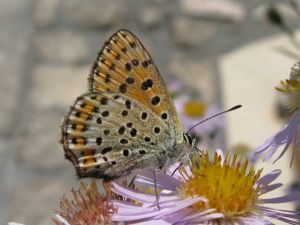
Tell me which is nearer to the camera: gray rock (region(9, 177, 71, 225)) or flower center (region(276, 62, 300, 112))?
flower center (region(276, 62, 300, 112))

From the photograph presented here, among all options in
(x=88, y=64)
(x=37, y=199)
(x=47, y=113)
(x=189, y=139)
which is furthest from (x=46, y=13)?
(x=189, y=139)

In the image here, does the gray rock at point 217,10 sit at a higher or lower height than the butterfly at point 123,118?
higher

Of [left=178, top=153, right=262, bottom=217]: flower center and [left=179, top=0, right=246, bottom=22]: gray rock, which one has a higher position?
[left=179, top=0, right=246, bottom=22]: gray rock

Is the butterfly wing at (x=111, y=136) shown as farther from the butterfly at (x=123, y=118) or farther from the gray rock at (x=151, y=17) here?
the gray rock at (x=151, y=17)

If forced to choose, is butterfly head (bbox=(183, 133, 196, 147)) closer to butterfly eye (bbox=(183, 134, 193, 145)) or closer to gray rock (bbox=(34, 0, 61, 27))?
butterfly eye (bbox=(183, 134, 193, 145))

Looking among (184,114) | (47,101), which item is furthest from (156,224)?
(47,101)

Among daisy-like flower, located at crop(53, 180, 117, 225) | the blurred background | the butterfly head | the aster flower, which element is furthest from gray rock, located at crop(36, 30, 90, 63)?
daisy-like flower, located at crop(53, 180, 117, 225)

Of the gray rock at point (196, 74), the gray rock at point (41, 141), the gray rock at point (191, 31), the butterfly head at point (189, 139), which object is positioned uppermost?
the gray rock at point (191, 31)

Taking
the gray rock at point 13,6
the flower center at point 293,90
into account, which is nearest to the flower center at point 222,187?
the flower center at point 293,90
